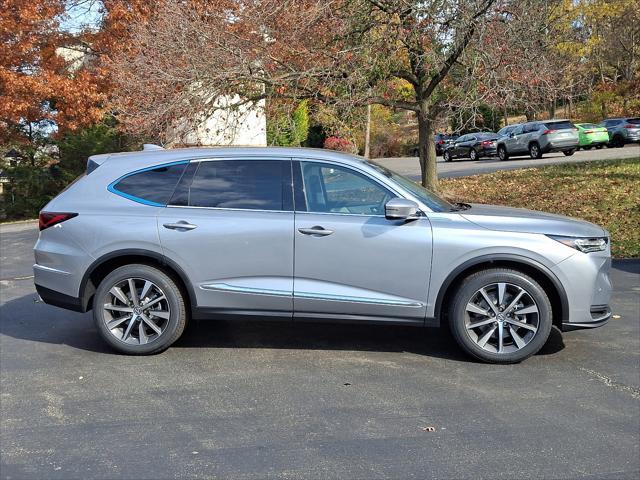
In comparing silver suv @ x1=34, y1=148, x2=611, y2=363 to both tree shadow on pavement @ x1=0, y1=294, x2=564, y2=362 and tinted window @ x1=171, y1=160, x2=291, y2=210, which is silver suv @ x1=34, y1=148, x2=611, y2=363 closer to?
tinted window @ x1=171, y1=160, x2=291, y2=210

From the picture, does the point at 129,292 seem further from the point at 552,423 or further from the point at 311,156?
the point at 552,423

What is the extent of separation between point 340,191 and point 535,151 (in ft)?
77.7

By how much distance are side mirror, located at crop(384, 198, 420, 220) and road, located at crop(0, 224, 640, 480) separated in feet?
3.97

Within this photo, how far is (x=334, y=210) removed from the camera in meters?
5.45

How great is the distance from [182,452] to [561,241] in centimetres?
333

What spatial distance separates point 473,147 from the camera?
33344 millimetres

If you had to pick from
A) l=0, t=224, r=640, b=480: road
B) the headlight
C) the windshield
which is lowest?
l=0, t=224, r=640, b=480: road

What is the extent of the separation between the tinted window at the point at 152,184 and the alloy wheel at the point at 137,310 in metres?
0.71

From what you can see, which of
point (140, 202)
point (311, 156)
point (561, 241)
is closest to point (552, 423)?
point (561, 241)

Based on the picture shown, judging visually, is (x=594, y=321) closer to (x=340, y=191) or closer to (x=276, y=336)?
Result: (x=340, y=191)

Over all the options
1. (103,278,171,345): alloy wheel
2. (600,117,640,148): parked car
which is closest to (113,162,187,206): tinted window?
(103,278,171,345): alloy wheel

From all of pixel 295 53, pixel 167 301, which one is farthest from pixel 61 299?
pixel 295 53

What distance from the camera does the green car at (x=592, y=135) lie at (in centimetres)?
2875

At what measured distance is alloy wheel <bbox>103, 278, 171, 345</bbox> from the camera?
5.58 meters
